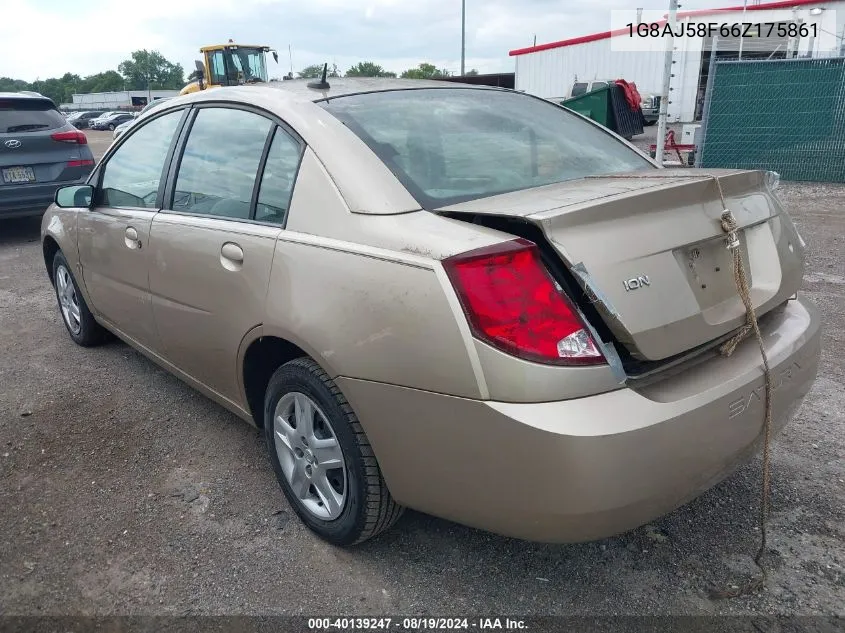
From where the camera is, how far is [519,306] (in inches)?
66.4

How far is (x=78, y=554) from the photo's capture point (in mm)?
2369

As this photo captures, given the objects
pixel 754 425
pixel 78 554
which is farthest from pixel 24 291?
pixel 754 425

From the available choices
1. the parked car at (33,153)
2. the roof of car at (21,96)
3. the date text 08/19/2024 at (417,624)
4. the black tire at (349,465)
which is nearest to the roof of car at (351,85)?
the black tire at (349,465)

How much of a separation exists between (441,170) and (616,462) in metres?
1.16

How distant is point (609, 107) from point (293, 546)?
13.4 metres

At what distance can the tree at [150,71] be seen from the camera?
103 m

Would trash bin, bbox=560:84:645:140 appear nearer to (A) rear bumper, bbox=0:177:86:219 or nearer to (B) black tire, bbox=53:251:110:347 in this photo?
(A) rear bumper, bbox=0:177:86:219

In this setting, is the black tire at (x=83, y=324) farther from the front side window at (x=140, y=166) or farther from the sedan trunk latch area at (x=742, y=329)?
the sedan trunk latch area at (x=742, y=329)

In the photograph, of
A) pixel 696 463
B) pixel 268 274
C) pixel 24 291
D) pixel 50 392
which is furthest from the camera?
pixel 24 291

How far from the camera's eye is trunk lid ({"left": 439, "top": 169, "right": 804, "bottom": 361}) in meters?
1.71

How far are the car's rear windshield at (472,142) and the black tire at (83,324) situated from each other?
2.62m

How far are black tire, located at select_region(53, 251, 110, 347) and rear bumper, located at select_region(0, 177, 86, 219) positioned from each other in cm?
376

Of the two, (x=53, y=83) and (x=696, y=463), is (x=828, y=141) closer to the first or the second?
(x=696, y=463)

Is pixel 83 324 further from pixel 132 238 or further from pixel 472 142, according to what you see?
pixel 472 142
